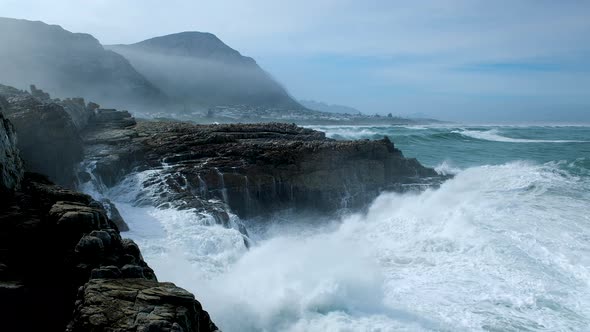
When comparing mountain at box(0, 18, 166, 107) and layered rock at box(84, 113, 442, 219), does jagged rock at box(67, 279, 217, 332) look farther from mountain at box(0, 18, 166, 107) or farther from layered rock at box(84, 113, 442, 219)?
mountain at box(0, 18, 166, 107)

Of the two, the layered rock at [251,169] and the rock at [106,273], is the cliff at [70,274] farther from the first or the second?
the layered rock at [251,169]

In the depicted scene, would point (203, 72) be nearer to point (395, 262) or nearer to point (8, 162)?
point (395, 262)

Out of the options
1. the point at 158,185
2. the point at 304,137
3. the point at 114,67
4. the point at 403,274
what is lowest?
the point at 403,274

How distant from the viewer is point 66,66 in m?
93.9

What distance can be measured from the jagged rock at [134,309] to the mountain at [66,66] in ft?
278

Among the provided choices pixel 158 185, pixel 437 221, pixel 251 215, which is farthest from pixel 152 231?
pixel 437 221

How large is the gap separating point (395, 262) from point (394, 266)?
38 cm

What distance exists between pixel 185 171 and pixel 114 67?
9286cm

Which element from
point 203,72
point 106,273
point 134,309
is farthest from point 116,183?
point 203,72

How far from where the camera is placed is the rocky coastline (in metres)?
7.04

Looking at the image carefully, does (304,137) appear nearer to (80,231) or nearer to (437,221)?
(437,221)

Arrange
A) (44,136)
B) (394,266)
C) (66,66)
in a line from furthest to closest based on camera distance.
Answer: (66,66) → (44,136) → (394,266)

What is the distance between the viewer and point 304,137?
26688 mm

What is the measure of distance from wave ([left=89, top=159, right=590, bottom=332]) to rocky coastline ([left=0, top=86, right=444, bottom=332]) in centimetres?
134
